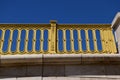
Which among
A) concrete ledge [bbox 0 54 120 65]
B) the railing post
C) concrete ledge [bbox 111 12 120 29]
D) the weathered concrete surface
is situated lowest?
the weathered concrete surface

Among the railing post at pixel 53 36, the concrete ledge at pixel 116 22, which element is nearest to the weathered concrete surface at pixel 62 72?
the railing post at pixel 53 36

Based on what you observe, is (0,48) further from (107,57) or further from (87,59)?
(107,57)

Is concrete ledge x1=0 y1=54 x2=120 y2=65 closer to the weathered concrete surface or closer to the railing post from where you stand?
the weathered concrete surface

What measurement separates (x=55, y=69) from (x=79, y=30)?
1782 mm

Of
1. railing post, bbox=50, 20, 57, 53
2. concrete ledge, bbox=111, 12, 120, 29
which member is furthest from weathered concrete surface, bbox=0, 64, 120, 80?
concrete ledge, bbox=111, 12, 120, 29

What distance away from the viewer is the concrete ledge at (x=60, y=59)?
718 centimetres

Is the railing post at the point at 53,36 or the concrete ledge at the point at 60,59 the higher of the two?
the railing post at the point at 53,36

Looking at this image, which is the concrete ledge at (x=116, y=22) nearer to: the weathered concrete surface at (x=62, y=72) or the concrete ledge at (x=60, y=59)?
the concrete ledge at (x=60, y=59)

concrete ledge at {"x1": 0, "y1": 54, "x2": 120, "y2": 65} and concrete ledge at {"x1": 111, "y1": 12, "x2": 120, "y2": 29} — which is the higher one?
concrete ledge at {"x1": 111, "y1": 12, "x2": 120, "y2": 29}

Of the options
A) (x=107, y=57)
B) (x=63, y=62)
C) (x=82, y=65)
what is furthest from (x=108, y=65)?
(x=63, y=62)

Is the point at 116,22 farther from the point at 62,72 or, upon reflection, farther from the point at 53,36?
the point at 62,72

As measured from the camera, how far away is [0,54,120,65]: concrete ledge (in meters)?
7.18

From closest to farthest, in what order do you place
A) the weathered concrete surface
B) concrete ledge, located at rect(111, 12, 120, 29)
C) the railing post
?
1. the weathered concrete surface
2. the railing post
3. concrete ledge, located at rect(111, 12, 120, 29)

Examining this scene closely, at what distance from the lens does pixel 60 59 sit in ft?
23.9
